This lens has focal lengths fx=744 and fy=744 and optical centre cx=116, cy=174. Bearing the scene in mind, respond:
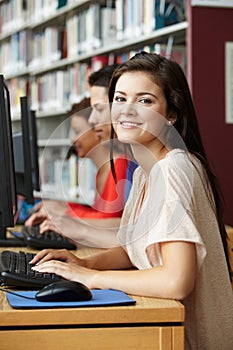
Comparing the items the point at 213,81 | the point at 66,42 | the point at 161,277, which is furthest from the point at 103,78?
the point at 66,42

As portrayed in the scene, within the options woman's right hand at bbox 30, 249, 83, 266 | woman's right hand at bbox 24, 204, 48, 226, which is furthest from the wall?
woman's right hand at bbox 30, 249, 83, 266

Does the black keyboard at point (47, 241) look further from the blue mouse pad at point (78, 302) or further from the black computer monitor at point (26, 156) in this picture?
the blue mouse pad at point (78, 302)

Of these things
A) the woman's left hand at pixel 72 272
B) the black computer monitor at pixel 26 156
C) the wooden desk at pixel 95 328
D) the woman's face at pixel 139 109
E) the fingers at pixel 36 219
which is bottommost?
the fingers at pixel 36 219

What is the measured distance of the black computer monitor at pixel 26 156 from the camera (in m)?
2.46

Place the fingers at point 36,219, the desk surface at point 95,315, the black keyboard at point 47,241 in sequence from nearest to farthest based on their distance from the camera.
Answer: the desk surface at point 95,315
the black keyboard at point 47,241
the fingers at point 36,219

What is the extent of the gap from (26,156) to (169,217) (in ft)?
3.44

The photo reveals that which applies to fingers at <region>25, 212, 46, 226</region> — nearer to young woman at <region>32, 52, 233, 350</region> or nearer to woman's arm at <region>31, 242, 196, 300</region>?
young woman at <region>32, 52, 233, 350</region>

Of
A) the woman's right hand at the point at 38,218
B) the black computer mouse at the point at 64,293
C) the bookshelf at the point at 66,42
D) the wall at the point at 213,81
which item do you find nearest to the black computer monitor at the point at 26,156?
the woman's right hand at the point at 38,218

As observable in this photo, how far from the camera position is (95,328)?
133 centimetres

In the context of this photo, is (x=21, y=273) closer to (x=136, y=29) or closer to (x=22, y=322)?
(x=22, y=322)

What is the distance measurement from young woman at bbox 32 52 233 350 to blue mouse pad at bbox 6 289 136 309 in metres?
0.05

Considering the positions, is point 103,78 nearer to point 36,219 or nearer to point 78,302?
point 36,219

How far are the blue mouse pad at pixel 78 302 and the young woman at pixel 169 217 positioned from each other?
0.18 ft

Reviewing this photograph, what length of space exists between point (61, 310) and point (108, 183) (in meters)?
1.32
